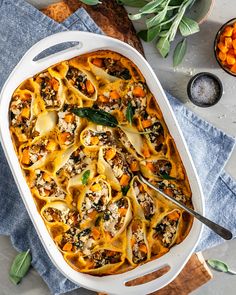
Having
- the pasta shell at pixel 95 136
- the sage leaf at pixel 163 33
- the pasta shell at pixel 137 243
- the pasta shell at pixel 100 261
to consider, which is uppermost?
the sage leaf at pixel 163 33

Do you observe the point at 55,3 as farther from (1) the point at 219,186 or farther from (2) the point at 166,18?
(1) the point at 219,186

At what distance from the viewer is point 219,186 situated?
274 centimetres

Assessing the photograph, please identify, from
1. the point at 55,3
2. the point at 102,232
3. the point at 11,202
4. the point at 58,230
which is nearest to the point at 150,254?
the point at 102,232

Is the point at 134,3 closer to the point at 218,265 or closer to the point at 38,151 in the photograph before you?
the point at 38,151

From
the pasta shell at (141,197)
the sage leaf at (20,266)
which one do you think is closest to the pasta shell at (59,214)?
the pasta shell at (141,197)

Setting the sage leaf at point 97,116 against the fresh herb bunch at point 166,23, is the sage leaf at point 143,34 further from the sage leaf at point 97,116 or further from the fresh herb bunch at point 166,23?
the sage leaf at point 97,116

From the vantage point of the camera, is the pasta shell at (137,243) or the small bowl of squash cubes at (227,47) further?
the small bowl of squash cubes at (227,47)

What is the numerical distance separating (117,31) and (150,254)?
2.93ft

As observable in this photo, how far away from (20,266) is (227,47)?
4.06ft

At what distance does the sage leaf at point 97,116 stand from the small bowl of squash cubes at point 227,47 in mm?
529

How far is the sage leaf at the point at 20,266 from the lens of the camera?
2.74m

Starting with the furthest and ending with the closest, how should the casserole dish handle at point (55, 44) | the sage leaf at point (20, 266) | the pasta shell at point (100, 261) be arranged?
the sage leaf at point (20, 266) < the pasta shell at point (100, 261) < the casserole dish handle at point (55, 44)

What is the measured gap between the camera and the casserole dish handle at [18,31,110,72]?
7.49 feet

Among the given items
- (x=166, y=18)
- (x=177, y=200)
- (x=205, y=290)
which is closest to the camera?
(x=177, y=200)
